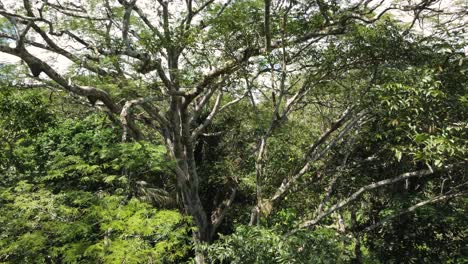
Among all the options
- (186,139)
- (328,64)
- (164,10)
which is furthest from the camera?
(186,139)

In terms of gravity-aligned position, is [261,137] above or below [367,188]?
above

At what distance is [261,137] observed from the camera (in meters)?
6.52

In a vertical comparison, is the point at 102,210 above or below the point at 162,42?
below

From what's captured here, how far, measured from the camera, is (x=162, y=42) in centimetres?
532

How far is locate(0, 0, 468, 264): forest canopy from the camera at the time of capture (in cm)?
455

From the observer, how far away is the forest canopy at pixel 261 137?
14.9 ft

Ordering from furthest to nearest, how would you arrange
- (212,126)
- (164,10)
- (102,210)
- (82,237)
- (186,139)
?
(212,126) → (186,139) → (164,10) → (82,237) → (102,210)

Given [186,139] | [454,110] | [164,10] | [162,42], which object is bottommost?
[454,110]

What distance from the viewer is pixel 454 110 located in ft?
14.0

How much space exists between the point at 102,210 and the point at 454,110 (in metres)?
4.58

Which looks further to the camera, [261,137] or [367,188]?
[261,137]

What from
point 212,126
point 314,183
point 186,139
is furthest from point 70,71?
point 314,183

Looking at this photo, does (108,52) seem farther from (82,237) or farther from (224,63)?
(82,237)

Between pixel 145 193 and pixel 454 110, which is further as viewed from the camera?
pixel 145 193
